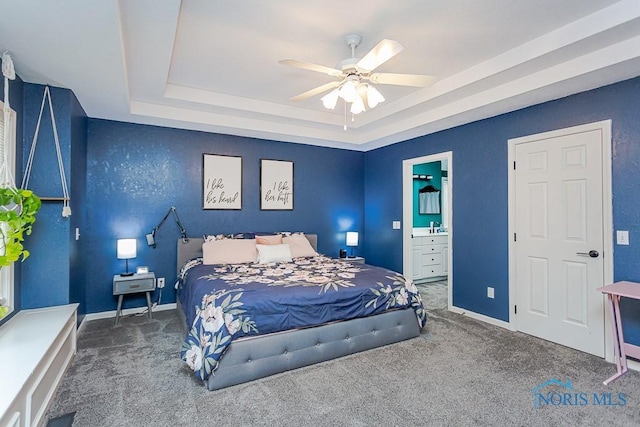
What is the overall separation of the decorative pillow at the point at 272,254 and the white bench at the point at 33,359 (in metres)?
1.94

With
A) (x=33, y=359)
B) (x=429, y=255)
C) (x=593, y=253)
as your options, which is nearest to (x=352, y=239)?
(x=429, y=255)

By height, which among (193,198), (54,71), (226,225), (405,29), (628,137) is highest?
(405,29)

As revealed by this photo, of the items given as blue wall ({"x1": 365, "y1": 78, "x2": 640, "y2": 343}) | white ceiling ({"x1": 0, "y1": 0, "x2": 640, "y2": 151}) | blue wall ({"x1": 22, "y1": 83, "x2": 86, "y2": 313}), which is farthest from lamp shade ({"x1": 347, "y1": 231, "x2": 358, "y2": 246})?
blue wall ({"x1": 22, "y1": 83, "x2": 86, "y2": 313})

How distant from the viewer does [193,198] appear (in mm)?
4516

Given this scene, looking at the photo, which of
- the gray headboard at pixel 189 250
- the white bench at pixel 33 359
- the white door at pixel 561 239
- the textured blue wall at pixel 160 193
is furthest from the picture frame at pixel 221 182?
the white door at pixel 561 239

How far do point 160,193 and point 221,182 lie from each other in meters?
0.81

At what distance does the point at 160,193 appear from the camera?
4.31 m

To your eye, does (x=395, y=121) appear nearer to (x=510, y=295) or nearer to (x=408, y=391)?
(x=510, y=295)

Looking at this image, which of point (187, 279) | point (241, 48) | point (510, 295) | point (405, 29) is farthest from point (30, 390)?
point (510, 295)

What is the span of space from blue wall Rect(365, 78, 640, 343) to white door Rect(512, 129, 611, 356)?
0.15 meters

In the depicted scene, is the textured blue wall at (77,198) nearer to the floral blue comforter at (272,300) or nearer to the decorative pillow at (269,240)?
the floral blue comforter at (272,300)

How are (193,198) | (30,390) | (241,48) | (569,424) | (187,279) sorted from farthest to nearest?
(193,198) < (187,279) < (241,48) < (569,424) < (30,390)

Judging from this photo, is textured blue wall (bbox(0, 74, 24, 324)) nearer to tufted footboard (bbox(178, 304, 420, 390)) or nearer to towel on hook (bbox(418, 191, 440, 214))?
tufted footboard (bbox(178, 304, 420, 390))

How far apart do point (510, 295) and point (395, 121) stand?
266cm
